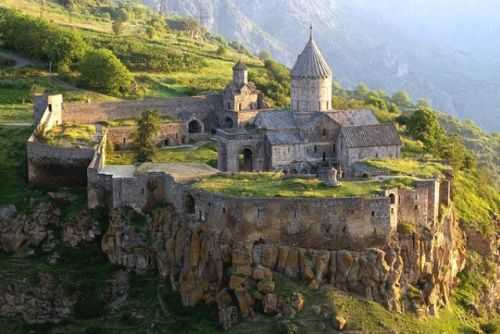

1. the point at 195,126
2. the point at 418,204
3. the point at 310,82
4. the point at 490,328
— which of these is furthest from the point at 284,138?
the point at 490,328

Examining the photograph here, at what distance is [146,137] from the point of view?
5750 cm

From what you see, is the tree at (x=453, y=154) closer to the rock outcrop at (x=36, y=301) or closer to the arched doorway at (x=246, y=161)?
the arched doorway at (x=246, y=161)

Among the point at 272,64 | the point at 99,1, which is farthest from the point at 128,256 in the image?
the point at 99,1

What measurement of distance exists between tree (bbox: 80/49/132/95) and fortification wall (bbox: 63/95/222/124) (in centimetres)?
739

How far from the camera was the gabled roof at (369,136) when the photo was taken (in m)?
54.7

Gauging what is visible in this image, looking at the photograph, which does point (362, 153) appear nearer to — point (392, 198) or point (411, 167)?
point (411, 167)

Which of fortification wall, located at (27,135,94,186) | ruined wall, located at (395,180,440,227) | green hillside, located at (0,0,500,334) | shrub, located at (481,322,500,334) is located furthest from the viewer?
fortification wall, located at (27,135,94,186)

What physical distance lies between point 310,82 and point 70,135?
15797 mm

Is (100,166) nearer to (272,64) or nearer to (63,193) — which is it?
(63,193)

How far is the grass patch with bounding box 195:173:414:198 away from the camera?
142 ft

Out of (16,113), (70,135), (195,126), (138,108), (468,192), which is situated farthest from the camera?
(195,126)

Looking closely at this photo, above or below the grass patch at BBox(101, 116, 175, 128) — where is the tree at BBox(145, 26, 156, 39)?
above

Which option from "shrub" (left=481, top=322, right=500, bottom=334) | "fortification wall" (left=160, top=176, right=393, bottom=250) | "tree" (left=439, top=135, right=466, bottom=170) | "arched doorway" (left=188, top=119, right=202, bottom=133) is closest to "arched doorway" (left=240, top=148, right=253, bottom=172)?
"arched doorway" (left=188, top=119, right=202, bottom=133)

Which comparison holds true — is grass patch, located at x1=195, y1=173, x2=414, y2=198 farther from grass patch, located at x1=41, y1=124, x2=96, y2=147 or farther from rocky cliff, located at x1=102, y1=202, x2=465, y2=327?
grass patch, located at x1=41, y1=124, x2=96, y2=147
